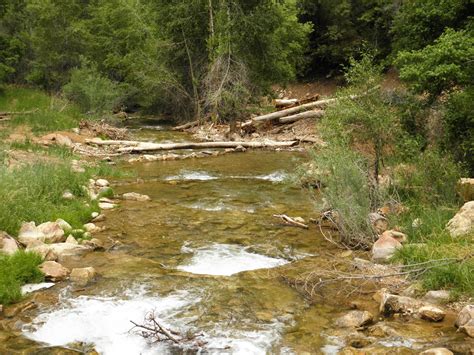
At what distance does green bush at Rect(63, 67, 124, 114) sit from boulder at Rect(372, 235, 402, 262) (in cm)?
1889

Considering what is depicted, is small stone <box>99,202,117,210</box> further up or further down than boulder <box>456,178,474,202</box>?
further down

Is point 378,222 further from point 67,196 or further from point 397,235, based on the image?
point 67,196

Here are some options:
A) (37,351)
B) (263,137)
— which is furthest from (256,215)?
(263,137)

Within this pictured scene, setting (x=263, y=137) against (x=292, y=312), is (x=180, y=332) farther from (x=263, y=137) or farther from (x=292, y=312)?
(x=263, y=137)

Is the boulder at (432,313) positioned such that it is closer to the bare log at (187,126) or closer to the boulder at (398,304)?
the boulder at (398,304)

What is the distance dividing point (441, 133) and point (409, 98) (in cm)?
106

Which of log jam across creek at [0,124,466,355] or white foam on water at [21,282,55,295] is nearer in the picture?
log jam across creek at [0,124,466,355]

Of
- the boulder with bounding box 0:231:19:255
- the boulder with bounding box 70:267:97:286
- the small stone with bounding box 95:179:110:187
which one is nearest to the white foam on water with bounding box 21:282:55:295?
the boulder with bounding box 70:267:97:286

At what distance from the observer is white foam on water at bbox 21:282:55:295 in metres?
5.90

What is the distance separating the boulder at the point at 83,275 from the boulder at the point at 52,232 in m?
1.20

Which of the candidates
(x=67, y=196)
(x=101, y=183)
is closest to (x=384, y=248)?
(x=67, y=196)

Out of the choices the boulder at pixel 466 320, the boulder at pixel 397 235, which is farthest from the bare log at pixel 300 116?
the boulder at pixel 466 320

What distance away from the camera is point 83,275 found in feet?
20.7

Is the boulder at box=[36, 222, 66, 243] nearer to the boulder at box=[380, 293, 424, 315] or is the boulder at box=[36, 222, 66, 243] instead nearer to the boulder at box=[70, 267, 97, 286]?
the boulder at box=[70, 267, 97, 286]
